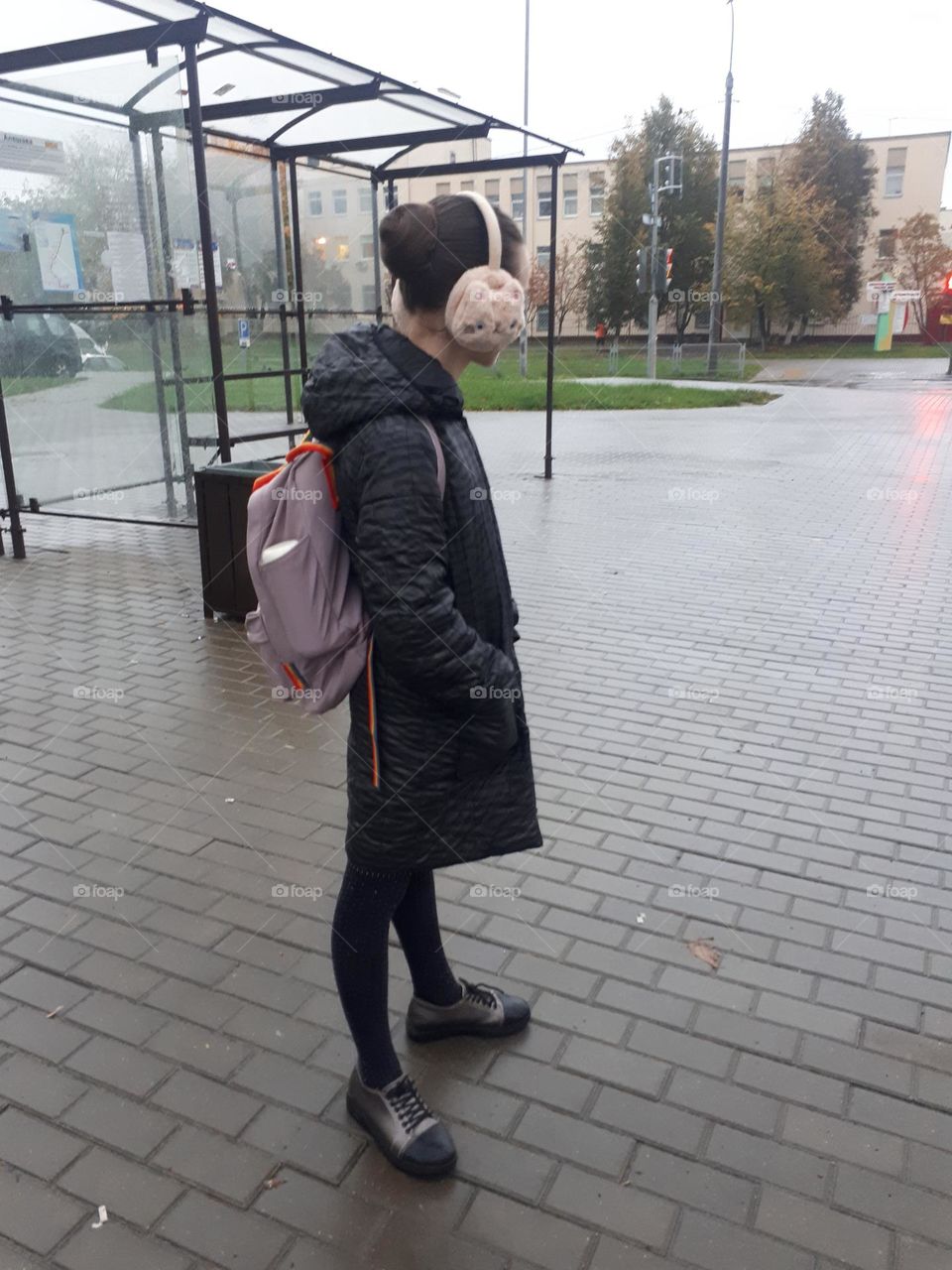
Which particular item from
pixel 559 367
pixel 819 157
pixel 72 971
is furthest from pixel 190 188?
pixel 819 157

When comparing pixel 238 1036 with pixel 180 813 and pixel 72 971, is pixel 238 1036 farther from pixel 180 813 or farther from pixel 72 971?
pixel 180 813

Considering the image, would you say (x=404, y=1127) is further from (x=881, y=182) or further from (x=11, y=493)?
(x=881, y=182)

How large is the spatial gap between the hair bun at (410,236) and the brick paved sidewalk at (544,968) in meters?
1.84

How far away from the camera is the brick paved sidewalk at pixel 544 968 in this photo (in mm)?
2094

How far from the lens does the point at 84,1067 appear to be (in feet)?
8.21

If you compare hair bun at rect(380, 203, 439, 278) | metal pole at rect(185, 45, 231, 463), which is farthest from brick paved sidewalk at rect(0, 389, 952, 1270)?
hair bun at rect(380, 203, 439, 278)

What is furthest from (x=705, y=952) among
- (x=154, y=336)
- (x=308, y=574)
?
(x=154, y=336)

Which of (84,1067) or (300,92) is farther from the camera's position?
(300,92)

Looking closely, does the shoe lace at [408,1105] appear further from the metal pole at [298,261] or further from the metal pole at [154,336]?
the metal pole at [298,261]

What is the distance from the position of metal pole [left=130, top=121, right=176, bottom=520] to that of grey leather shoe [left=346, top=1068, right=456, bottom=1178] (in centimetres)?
702

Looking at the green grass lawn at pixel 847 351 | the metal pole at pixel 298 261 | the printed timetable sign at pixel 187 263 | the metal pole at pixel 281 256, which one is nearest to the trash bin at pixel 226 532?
the printed timetable sign at pixel 187 263

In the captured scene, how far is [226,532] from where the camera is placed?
6016 millimetres

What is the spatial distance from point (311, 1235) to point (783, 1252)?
922 mm

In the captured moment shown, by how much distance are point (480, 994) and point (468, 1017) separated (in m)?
0.06
